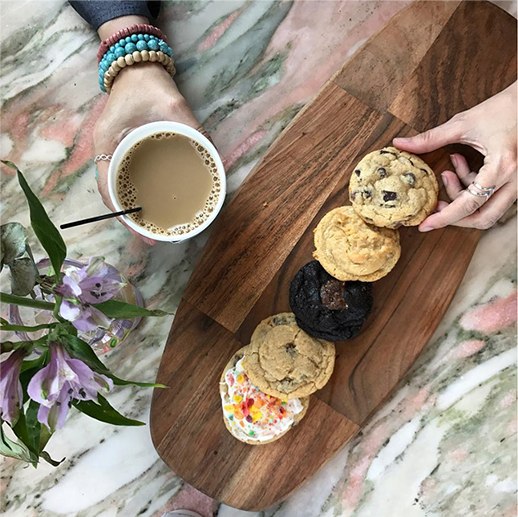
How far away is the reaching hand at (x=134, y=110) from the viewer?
3.74ft

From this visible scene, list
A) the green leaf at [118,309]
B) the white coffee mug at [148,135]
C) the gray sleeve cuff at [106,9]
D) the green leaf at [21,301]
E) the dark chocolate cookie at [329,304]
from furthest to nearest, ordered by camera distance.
A: the gray sleeve cuff at [106,9], the dark chocolate cookie at [329,304], the white coffee mug at [148,135], the green leaf at [118,309], the green leaf at [21,301]

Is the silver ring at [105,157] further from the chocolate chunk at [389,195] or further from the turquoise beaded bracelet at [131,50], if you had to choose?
the chocolate chunk at [389,195]

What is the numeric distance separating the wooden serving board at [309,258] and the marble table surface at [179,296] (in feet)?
0.52

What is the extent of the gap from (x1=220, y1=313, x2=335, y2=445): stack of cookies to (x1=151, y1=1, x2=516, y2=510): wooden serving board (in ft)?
0.11

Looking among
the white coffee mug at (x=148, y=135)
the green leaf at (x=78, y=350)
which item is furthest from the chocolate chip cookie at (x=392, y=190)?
the green leaf at (x=78, y=350)

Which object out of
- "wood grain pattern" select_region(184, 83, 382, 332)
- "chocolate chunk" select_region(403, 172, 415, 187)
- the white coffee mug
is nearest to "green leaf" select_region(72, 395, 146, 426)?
the white coffee mug

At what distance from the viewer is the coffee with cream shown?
3.40 ft

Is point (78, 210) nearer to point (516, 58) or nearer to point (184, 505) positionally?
point (184, 505)

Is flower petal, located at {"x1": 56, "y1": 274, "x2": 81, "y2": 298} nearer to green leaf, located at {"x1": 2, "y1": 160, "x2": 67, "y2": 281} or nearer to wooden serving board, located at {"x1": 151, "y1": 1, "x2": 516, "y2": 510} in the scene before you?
green leaf, located at {"x1": 2, "y1": 160, "x2": 67, "y2": 281}

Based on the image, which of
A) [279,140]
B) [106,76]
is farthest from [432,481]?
[106,76]

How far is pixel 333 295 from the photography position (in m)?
1.11

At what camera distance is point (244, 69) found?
1344 millimetres

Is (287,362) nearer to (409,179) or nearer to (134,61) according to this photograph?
(409,179)

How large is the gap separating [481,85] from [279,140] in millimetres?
468
